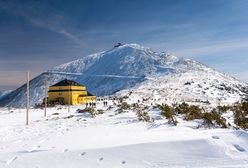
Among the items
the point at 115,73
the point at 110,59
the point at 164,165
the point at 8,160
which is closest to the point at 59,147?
the point at 8,160

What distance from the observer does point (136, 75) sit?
4296 inches

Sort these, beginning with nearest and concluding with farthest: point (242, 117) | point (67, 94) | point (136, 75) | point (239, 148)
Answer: point (239, 148), point (242, 117), point (67, 94), point (136, 75)

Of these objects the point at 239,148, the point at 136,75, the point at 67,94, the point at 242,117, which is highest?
the point at 136,75

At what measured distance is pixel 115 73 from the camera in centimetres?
12031

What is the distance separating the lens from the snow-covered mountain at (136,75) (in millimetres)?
79788

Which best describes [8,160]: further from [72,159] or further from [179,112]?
[179,112]

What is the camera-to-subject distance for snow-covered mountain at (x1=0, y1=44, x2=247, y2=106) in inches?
3141

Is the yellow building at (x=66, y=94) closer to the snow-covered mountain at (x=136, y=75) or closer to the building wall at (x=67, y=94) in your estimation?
the building wall at (x=67, y=94)

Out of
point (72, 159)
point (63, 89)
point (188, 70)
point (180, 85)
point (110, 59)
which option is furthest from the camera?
point (110, 59)

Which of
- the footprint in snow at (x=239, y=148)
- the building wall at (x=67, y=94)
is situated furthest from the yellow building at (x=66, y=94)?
the footprint in snow at (x=239, y=148)

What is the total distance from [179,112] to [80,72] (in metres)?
124

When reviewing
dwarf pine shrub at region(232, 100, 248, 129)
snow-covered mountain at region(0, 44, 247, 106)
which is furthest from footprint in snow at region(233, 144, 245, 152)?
snow-covered mountain at region(0, 44, 247, 106)

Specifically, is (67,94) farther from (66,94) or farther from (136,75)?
(136,75)

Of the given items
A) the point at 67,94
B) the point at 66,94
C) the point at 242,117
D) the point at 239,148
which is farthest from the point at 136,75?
the point at 239,148
